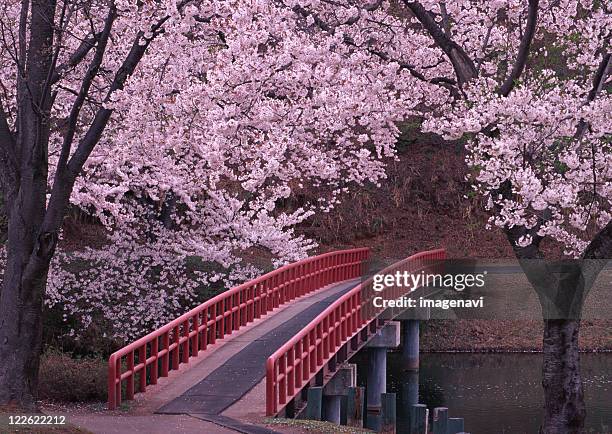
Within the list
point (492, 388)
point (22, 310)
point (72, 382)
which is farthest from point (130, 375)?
point (492, 388)

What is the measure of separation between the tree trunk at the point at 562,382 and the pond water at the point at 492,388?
2970mm

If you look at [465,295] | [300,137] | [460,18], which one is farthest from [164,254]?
[465,295]

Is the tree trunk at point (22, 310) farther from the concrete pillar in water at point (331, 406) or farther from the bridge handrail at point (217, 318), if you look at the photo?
the concrete pillar in water at point (331, 406)

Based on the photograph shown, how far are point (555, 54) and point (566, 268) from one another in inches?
241

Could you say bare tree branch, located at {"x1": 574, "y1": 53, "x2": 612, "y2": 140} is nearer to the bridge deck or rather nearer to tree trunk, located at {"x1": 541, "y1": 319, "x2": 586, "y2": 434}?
tree trunk, located at {"x1": 541, "y1": 319, "x2": 586, "y2": 434}

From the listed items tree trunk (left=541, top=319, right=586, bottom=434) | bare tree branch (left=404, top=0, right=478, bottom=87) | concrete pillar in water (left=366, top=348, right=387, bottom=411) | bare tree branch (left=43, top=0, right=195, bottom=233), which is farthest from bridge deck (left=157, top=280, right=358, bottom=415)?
bare tree branch (left=404, top=0, right=478, bottom=87)

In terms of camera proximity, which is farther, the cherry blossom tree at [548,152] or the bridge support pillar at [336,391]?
the bridge support pillar at [336,391]

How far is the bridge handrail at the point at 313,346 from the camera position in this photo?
15812mm

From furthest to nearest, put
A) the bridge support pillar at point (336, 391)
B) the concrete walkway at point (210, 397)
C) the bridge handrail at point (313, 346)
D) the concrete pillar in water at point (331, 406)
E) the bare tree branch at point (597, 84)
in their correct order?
the concrete pillar in water at point (331, 406) → the bridge support pillar at point (336, 391) → the bare tree branch at point (597, 84) → the bridge handrail at point (313, 346) → the concrete walkway at point (210, 397)

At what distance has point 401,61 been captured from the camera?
23.7 m

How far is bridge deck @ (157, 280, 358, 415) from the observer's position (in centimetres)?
1609

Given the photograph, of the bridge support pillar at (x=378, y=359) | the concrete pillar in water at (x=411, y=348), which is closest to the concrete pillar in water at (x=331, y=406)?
the bridge support pillar at (x=378, y=359)

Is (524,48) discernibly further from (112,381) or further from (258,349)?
(112,381)

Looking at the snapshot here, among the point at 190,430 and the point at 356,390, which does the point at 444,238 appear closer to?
the point at 356,390
